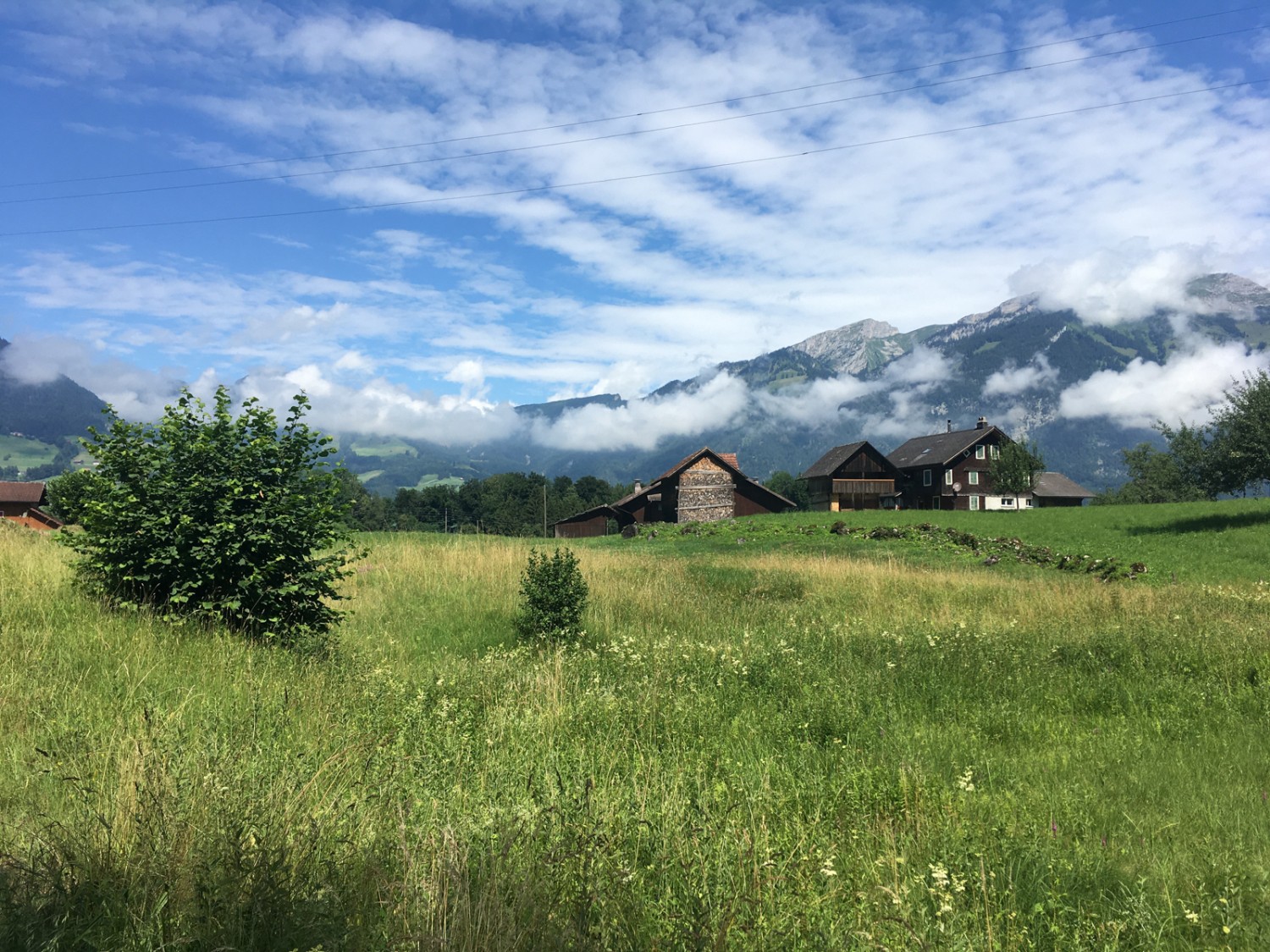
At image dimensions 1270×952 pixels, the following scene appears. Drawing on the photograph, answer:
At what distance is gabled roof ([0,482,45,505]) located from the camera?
70875 mm

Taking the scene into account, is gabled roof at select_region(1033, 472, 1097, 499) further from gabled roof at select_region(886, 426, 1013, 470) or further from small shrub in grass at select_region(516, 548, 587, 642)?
small shrub in grass at select_region(516, 548, 587, 642)

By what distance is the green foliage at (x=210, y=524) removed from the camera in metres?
7.93

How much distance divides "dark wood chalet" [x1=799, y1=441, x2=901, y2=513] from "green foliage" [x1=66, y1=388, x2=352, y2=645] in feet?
255

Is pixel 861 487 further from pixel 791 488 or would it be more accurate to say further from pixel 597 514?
pixel 791 488

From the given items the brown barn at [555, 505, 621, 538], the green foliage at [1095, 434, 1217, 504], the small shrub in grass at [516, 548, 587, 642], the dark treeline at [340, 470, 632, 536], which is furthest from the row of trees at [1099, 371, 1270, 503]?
the dark treeline at [340, 470, 632, 536]

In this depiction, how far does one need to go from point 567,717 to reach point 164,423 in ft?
18.9

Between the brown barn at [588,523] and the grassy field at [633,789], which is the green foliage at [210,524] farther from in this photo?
the brown barn at [588,523]

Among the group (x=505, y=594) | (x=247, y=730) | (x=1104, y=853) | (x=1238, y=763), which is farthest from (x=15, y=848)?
(x=505, y=594)

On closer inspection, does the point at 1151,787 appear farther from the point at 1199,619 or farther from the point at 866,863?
the point at 1199,619

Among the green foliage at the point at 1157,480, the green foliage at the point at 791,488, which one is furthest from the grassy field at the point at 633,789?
the green foliage at the point at 791,488

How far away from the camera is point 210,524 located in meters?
8.07

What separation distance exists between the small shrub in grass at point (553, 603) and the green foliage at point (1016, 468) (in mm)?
67029

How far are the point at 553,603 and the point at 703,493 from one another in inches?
2413

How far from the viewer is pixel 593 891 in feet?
10.2
